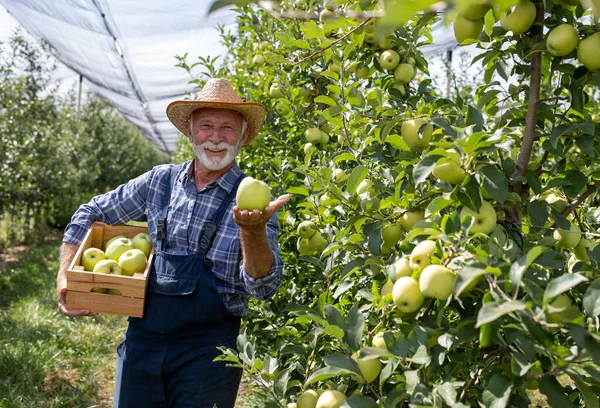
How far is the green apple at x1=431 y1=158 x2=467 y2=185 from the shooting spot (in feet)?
3.32

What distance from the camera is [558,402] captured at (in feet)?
2.93

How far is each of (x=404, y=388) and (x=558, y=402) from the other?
259 mm

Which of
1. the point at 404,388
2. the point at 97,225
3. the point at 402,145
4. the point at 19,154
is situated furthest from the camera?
the point at 19,154

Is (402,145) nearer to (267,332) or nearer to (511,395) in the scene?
(511,395)

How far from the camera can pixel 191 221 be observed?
213 centimetres

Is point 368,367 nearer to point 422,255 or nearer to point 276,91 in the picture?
point 422,255

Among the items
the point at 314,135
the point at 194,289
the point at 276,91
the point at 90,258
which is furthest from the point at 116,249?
the point at 276,91

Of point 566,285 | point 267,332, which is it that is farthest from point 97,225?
point 566,285

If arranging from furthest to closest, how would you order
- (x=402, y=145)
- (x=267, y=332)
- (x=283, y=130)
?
(x=283, y=130) → (x=267, y=332) → (x=402, y=145)

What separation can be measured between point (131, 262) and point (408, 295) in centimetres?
131

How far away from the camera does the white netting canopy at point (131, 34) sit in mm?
5699

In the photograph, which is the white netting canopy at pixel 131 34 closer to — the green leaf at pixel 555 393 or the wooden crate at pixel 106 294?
the wooden crate at pixel 106 294

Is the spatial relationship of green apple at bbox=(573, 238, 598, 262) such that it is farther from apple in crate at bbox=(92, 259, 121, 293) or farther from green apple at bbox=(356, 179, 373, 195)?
apple in crate at bbox=(92, 259, 121, 293)

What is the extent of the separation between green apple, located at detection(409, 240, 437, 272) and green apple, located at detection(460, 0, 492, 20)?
48 cm
